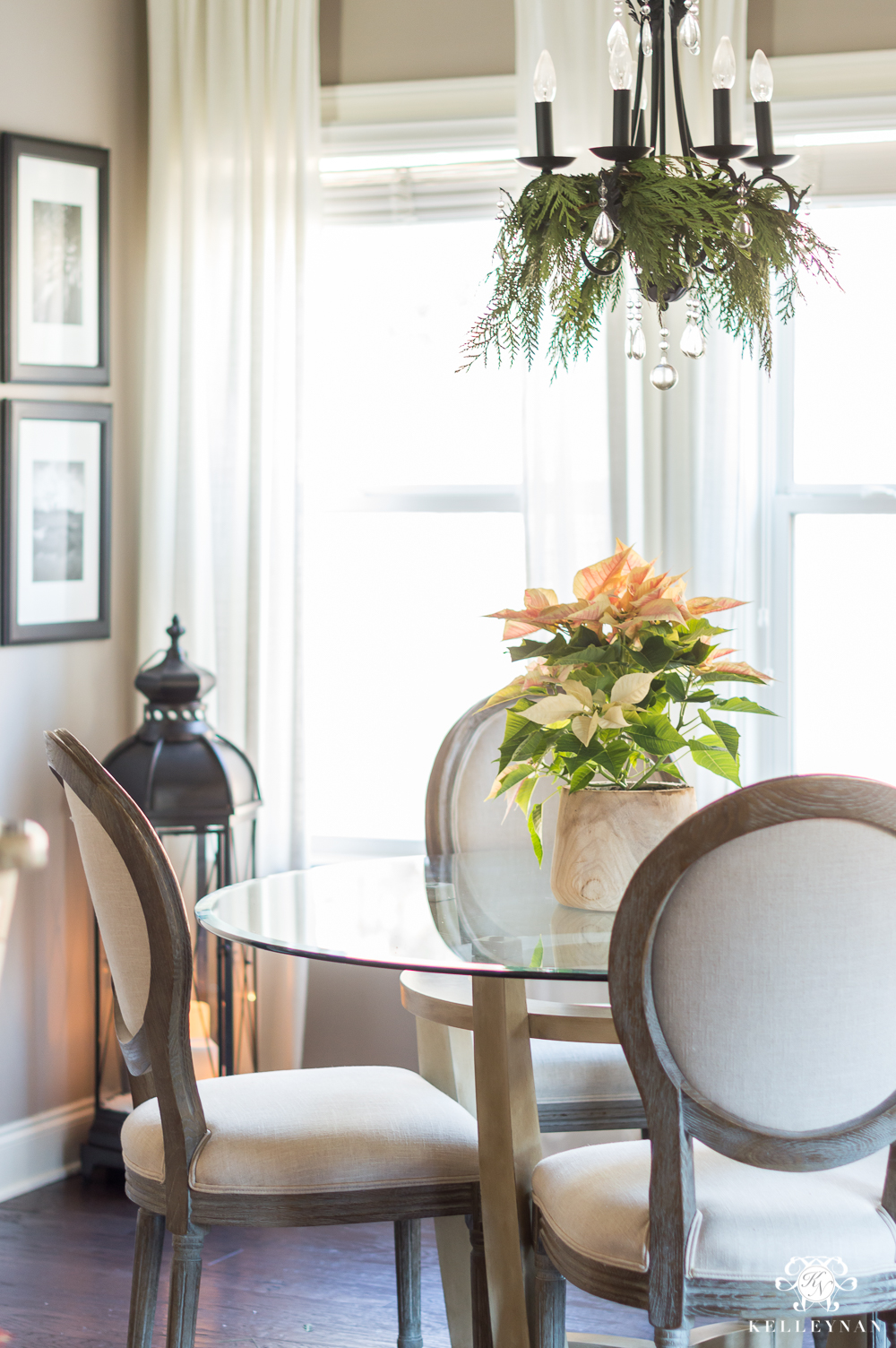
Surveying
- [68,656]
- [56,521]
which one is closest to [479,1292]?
[68,656]

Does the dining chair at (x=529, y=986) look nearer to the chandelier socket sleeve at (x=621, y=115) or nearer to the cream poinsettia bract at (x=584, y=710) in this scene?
the cream poinsettia bract at (x=584, y=710)

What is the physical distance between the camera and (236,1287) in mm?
2846

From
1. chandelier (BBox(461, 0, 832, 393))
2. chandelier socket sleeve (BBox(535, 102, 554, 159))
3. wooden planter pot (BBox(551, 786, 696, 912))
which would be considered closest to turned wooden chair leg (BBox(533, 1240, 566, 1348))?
wooden planter pot (BBox(551, 786, 696, 912))

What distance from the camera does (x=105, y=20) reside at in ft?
11.8

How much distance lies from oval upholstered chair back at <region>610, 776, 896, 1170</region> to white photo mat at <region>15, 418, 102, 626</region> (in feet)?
7.12

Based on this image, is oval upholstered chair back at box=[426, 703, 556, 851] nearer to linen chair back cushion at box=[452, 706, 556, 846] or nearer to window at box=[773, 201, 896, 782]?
linen chair back cushion at box=[452, 706, 556, 846]

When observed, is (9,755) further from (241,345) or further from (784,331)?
(784,331)

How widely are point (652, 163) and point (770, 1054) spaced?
3.74 feet

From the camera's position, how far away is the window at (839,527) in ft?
11.0


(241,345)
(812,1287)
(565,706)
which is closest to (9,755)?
(241,345)

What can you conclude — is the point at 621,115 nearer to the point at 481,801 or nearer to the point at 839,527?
the point at 481,801

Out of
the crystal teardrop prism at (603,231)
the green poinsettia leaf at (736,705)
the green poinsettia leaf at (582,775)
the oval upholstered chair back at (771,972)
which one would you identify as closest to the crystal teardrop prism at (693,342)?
the crystal teardrop prism at (603,231)

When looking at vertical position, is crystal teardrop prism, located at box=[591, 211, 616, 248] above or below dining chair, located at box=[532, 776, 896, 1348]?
above

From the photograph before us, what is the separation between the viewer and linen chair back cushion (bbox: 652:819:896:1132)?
1.58m
